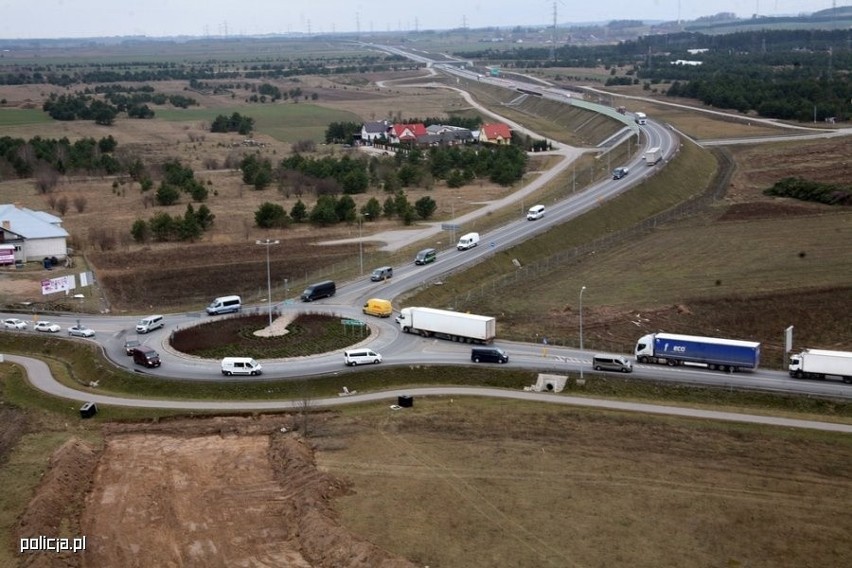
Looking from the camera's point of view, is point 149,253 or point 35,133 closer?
point 149,253

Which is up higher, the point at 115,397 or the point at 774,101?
the point at 774,101

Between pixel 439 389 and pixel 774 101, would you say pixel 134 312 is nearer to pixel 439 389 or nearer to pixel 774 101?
pixel 439 389

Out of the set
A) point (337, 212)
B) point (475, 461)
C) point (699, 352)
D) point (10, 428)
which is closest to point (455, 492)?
point (475, 461)

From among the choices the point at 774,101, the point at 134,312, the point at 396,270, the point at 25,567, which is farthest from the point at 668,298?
the point at 774,101

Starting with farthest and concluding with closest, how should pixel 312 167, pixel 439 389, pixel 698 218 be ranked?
1. pixel 312 167
2. pixel 698 218
3. pixel 439 389

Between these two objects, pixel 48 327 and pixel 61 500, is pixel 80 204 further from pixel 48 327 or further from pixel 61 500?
pixel 61 500

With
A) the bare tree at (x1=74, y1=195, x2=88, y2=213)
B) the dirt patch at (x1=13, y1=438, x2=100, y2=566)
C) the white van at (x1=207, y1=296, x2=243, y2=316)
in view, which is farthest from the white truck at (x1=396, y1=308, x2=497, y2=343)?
the bare tree at (x1=74, y1=195, x2=88, y2=213)

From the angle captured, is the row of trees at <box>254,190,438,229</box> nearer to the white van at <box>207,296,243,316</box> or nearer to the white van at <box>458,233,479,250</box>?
the white van at <box>458,233,479,250</box>
